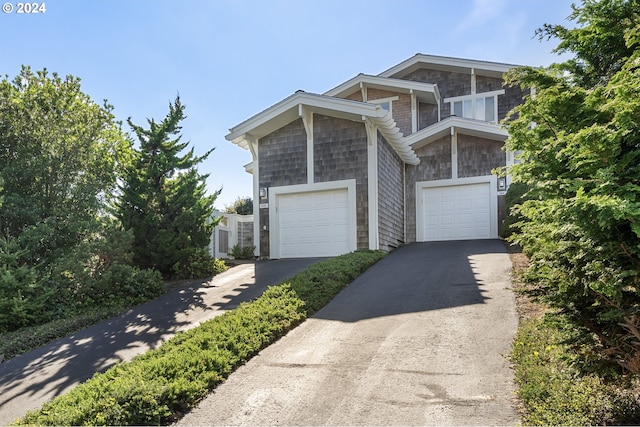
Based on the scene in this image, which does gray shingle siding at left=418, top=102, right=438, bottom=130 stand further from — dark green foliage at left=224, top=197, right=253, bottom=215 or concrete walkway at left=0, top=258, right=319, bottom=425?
dark green foliage at left=224, top=197, right=253, bottom=215

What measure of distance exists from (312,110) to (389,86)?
241 inches

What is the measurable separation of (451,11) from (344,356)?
734 cm

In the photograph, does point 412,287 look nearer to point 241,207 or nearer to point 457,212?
point 457,212

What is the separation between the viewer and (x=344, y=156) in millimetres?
12547

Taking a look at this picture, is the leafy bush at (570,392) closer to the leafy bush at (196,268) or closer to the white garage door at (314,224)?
the leafy bush at (196,268)

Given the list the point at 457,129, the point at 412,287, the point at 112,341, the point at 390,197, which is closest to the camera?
the point at 112,341

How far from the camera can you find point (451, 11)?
8.93m

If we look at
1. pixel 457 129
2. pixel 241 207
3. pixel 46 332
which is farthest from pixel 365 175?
pixel 241 207

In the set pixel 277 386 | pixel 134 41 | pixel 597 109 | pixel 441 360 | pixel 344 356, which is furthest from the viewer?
pixel 134 41

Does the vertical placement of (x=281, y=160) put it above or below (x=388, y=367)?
above

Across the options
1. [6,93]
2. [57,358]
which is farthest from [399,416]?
[6,93]

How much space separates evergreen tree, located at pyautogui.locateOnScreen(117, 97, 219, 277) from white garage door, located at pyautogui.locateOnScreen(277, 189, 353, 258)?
2.46 m

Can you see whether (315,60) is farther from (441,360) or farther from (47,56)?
(441,360)

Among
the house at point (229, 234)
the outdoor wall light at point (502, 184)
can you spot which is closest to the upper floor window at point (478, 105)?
the outdoor wall light at point (502, 184)
